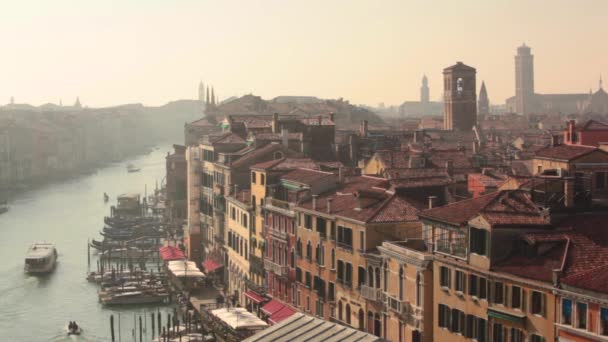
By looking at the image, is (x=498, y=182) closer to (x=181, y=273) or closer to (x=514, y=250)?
(x=514, y=250)

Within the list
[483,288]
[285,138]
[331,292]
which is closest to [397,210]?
[331,292]

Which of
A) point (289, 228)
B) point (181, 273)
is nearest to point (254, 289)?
point (289, 228)

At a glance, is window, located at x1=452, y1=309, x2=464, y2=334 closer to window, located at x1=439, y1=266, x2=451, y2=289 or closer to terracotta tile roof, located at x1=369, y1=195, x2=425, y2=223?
window, located at x1=439, y1=266, x2=451, y2=289

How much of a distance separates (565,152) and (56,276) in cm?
2458

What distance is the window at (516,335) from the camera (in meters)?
16.0

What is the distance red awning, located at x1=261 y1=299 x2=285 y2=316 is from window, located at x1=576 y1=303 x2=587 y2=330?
491 inches

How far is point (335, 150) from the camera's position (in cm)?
3491

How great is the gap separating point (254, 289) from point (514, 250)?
13.6 m

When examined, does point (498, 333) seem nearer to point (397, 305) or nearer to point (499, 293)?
point (499, 293)

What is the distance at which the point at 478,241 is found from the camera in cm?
1700

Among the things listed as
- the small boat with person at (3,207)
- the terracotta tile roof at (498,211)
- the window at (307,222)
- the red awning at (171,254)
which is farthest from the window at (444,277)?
the small boat with person at (3,207)

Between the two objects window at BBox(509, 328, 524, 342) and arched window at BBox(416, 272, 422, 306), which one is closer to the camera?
window at BBox(509, 328, 524, 342)

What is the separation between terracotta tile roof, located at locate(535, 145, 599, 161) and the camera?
2086cm

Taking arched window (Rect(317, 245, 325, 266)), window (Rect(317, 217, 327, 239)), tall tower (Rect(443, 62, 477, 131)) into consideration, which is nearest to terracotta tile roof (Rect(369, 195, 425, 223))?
window (Rect(317, 217, 327, 239))
